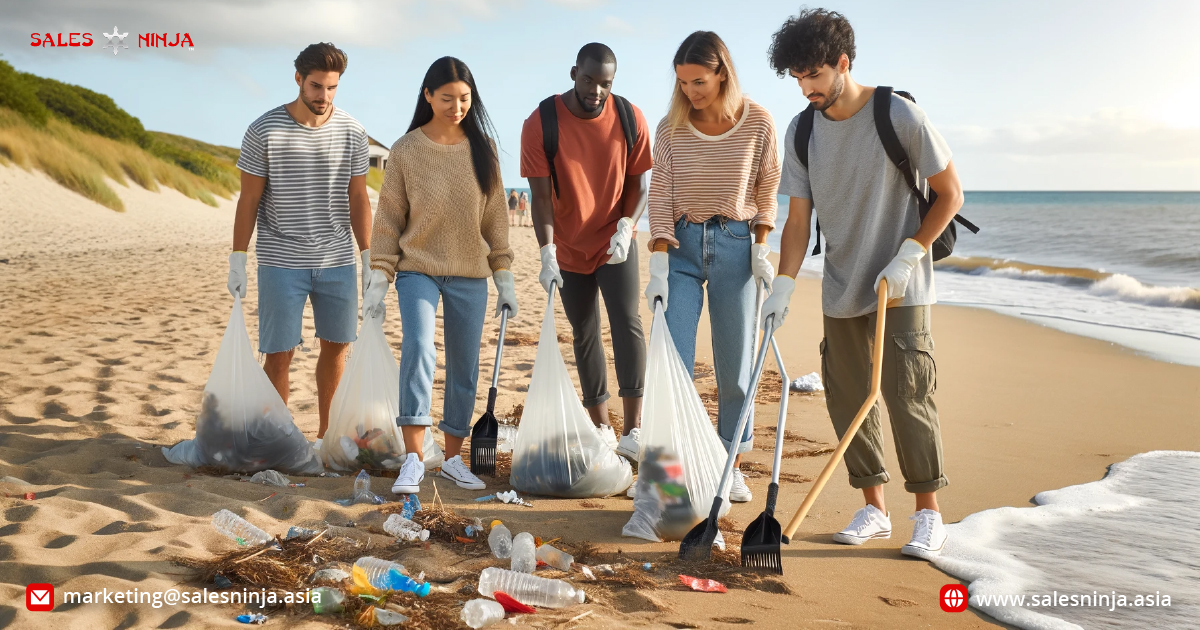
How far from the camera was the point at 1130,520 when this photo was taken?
118 inches

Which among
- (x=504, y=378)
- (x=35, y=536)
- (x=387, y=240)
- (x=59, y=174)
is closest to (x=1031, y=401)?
(x=504, y=378)

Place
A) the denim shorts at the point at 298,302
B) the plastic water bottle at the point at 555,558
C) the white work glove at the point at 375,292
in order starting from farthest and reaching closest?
1. the denim shorts at the point at 298,302
2. the white work glove at the point at 375,292
3. the plastic water bottle at the point at 555,558

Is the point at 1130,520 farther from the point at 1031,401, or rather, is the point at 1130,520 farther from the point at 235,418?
the point at 235,418

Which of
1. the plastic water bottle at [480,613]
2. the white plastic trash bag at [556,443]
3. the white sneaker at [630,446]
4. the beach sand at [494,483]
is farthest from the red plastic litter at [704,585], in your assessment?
the white sneaker at [630,446]

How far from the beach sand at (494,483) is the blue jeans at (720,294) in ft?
1.77

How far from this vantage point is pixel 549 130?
10.6 ft

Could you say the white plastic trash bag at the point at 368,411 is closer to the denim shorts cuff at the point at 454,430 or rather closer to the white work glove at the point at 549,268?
the denim shorts cuff at the point at 454,430

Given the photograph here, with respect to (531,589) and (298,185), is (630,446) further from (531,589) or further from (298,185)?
(298,185)

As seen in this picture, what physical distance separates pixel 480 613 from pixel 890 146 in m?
1.76

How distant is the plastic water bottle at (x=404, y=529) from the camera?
8.52ft

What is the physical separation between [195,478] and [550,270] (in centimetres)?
153

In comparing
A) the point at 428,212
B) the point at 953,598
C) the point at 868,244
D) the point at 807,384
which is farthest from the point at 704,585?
the point at 807,384

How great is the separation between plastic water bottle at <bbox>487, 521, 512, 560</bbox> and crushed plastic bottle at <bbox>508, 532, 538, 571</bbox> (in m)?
0.07

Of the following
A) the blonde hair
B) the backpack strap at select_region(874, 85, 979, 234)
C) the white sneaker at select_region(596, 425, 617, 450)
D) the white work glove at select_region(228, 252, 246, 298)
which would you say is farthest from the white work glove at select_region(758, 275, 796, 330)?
the white work glove at select_region(228, 252, 246, 298)
